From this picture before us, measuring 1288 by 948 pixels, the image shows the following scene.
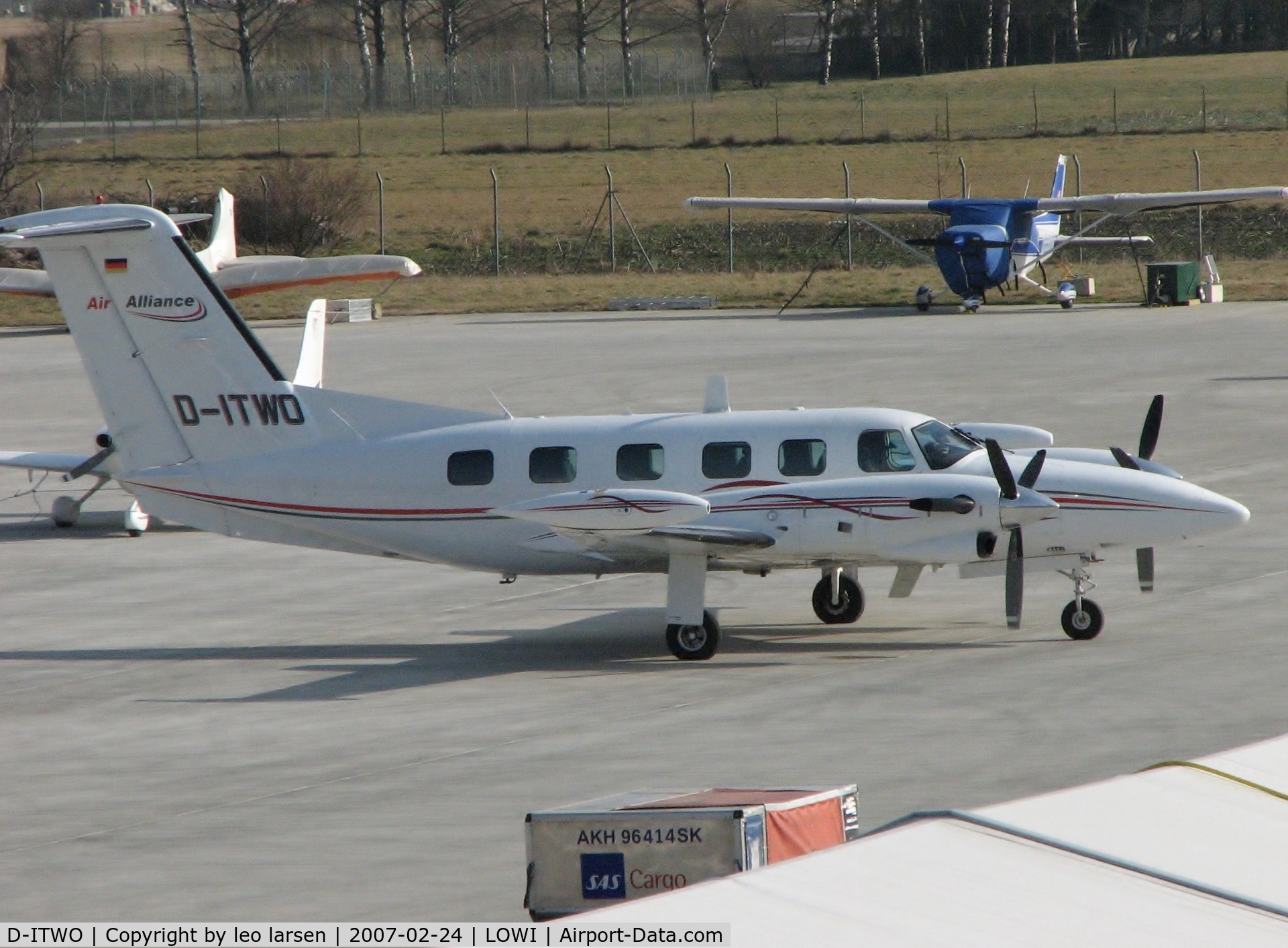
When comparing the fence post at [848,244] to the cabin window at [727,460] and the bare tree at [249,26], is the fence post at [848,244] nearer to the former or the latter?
the cabin window at [727,460]

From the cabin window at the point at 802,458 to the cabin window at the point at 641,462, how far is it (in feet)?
3.75

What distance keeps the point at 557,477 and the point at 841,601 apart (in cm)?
316

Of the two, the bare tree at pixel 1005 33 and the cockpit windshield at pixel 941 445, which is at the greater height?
the bare tree at pixel 1005 33

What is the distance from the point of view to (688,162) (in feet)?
243

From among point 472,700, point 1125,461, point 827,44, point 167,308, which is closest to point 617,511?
point 472,700

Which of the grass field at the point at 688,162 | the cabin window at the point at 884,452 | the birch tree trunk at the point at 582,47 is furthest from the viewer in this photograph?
the birch tree trunk at the point at 582,47

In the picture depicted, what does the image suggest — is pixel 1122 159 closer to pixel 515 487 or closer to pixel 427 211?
pixel 427 211

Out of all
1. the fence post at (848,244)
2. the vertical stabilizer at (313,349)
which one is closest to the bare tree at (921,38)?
the fence post at (848,244)

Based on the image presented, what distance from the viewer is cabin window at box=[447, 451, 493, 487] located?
50.7 feet

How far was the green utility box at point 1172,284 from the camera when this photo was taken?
43469 mm

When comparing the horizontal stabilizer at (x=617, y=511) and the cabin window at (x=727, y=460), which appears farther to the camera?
the cabin window at (x=727, y=460)

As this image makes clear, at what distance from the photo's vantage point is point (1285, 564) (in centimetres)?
1769

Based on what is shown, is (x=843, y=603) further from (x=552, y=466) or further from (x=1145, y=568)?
(x=552, y=466)

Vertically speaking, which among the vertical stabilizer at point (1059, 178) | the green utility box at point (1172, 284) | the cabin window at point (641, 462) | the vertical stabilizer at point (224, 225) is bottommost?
the cabin window at point (641, 462)
